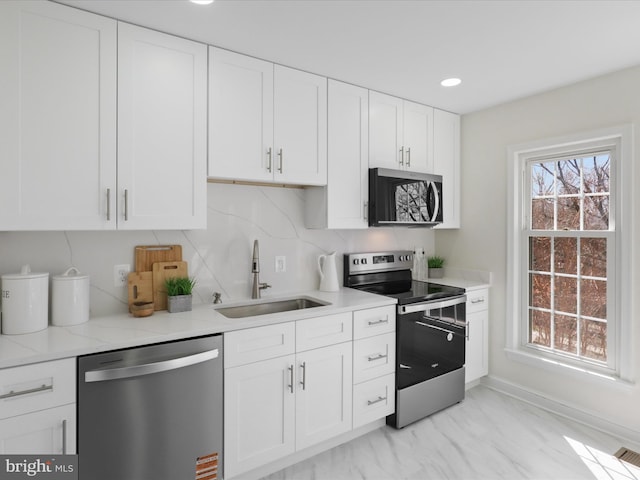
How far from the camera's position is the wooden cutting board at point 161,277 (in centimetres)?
216

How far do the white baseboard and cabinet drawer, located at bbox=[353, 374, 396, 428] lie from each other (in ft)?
3.95

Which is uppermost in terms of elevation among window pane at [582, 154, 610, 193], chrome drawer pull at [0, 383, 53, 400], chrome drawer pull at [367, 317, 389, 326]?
window pane at [582, 154, 610, 193]

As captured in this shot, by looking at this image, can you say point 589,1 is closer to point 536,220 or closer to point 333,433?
point 536,220

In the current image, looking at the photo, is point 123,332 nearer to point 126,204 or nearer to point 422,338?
point 126,204

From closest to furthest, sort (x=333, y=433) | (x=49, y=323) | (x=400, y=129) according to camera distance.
Result: (x=49, y=323), (x=333, y=433), (x=400, y=129)

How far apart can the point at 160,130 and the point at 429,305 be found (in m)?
2.05

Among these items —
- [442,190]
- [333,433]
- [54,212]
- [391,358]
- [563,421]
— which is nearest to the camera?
[54,212]

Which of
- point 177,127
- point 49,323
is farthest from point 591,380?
point 49,323

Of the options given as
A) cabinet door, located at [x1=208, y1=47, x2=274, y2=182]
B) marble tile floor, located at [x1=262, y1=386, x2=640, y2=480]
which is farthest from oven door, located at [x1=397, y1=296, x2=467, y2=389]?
cabinet door, located at [x1=208, y1=47, x2=274, y2=182]

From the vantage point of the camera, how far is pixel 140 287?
211cm

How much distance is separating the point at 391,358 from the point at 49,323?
197cm

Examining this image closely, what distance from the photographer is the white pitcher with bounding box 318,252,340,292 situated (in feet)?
9.03

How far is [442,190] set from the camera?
3.18 metres

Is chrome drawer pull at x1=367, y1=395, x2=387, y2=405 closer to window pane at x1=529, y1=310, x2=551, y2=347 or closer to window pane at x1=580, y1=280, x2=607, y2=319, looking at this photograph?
window pane at x1=529, y1=310, x2=551, y2=347
